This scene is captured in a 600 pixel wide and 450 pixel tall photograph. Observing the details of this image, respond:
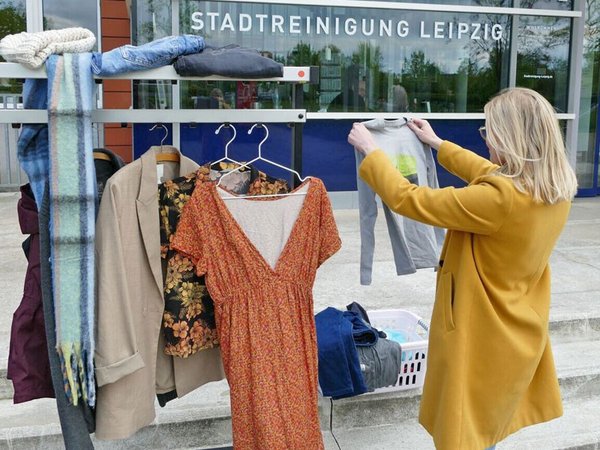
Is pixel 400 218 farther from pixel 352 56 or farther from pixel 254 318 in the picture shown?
pixel 352 56

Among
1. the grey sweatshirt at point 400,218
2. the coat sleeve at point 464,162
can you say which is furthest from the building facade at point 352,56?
the coat sleeve at point 464,162

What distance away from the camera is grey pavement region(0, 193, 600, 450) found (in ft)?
10.3

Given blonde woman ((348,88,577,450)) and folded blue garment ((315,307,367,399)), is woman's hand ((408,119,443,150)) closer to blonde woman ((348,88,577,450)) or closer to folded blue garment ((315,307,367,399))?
blonde woman ((348,88,577,450))

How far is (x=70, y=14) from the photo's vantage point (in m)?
7.91

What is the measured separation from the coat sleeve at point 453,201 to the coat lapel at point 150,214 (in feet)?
2.49

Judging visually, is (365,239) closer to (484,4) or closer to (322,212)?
(322,212)

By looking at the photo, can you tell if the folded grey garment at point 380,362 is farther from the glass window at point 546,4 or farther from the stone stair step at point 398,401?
the glass window at point 546,4

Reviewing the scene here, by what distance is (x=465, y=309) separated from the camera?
2.24 m

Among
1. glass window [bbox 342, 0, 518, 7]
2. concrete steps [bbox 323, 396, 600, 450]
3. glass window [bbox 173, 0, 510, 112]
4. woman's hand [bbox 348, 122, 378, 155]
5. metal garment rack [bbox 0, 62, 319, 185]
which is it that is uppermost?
glass window [bbox 342, 0, 518, 7]

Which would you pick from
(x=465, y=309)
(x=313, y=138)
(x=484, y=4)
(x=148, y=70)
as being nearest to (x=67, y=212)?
(x=148, y=70)

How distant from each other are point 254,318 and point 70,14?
22.3 ft

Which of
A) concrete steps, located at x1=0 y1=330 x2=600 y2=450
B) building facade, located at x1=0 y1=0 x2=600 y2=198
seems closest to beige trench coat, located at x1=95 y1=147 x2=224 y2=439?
concrete steps, located at x1=0 y1=330 x2=600 y2=450

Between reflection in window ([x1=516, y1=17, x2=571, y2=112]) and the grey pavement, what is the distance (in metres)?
3.61

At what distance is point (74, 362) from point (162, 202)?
611mm
